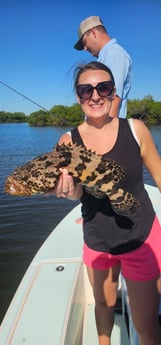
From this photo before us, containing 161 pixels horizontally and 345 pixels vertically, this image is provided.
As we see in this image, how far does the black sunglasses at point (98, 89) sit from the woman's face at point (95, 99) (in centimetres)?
2

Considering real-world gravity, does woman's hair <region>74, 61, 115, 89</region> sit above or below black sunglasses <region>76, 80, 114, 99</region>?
above

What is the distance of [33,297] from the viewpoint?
156 inches

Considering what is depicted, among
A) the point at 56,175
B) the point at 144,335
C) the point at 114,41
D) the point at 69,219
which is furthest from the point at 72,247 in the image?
the point at 114,41

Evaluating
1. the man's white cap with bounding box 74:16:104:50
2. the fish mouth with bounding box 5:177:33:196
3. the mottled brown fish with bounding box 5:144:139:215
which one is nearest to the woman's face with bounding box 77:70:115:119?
the mottled brown fish with bounding box 5:144:139:215

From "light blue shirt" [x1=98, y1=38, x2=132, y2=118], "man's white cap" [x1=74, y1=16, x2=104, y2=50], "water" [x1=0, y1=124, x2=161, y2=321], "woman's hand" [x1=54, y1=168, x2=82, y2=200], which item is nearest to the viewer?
"woman's hand" [x1=54, y1=168, x2=82, y2=200]

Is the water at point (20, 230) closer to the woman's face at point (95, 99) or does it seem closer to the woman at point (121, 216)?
the woman at point (121, 216)

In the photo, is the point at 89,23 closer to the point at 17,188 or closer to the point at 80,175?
the point at 80,175

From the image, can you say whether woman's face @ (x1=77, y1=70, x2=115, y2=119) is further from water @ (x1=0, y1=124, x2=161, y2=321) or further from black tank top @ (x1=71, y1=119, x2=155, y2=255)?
water @ (x1=0, y1=124, x2=161, y2=321)


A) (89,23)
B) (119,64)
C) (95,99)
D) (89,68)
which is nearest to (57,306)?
(95,99)

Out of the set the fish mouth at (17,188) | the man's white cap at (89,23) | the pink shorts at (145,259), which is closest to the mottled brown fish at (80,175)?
the fish mouth at (17,188)

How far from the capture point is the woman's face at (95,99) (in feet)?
9.39

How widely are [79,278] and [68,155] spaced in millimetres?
2364

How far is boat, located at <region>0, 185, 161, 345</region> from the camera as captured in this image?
3369 millimetres

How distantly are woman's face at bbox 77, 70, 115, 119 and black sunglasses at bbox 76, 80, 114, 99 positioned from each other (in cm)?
2
